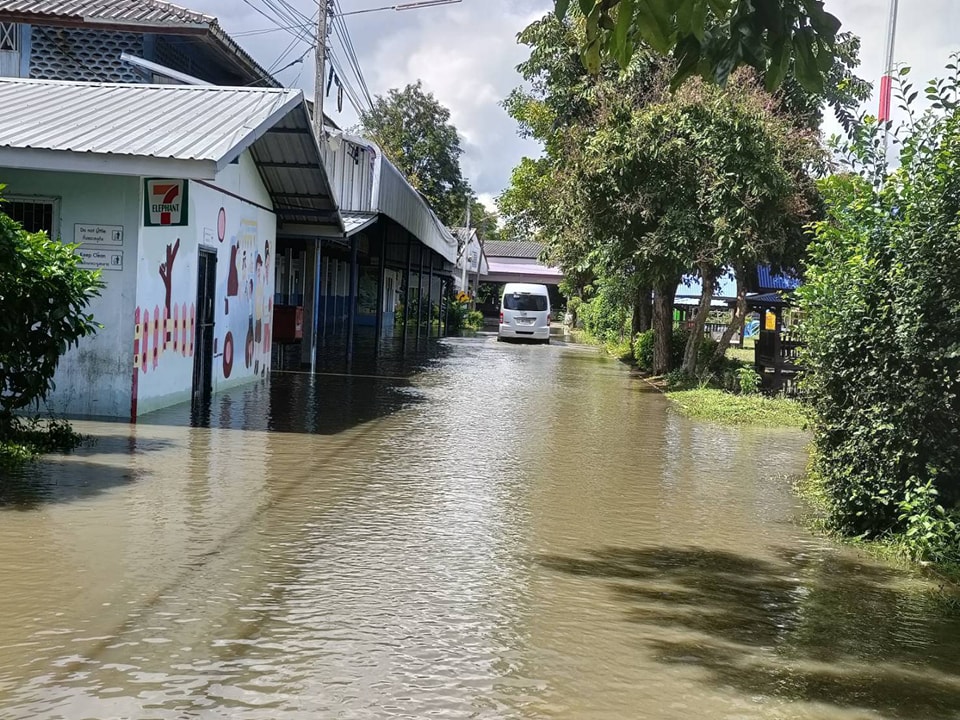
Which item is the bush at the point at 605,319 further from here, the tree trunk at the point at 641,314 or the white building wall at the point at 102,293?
the white building wall at the point at 102,293

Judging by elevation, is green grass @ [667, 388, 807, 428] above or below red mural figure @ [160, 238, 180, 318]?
below

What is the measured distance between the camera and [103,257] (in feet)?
38.2

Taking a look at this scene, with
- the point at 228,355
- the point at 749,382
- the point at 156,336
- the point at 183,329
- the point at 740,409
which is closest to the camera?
the point at 156,336

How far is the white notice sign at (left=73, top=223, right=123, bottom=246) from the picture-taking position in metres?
11.6

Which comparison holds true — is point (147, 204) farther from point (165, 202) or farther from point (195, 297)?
point (195, 297)

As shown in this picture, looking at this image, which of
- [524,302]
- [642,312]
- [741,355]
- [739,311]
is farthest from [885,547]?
[524,302]

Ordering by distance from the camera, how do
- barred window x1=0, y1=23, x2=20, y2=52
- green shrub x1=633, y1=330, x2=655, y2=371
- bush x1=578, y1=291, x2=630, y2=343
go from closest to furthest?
barred window x1=0, y1=23, x2=20, y2=52 < green shrub x1=633, y1=330, x2=655, y2=371 < bush x1=578, y1=291, x2=630, y2=343

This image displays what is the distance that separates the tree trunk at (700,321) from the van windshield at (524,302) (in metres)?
15.8

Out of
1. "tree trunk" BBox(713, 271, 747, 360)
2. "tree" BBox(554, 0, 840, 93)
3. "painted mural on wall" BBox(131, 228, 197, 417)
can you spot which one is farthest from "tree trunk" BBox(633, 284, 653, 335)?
"tree" BBox(554, 0, 840, 93)

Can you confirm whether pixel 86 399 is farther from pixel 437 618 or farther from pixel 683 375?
pixel 683 375

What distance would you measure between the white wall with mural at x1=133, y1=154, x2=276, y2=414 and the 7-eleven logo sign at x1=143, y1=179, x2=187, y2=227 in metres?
0.27

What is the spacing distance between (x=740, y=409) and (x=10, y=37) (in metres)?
15.9

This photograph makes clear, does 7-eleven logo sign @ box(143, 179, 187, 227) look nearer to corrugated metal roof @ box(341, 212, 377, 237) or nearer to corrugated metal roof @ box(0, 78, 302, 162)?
corrugated metal roof @ box(0, 78, 302, 162)

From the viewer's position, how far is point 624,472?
10.5m
